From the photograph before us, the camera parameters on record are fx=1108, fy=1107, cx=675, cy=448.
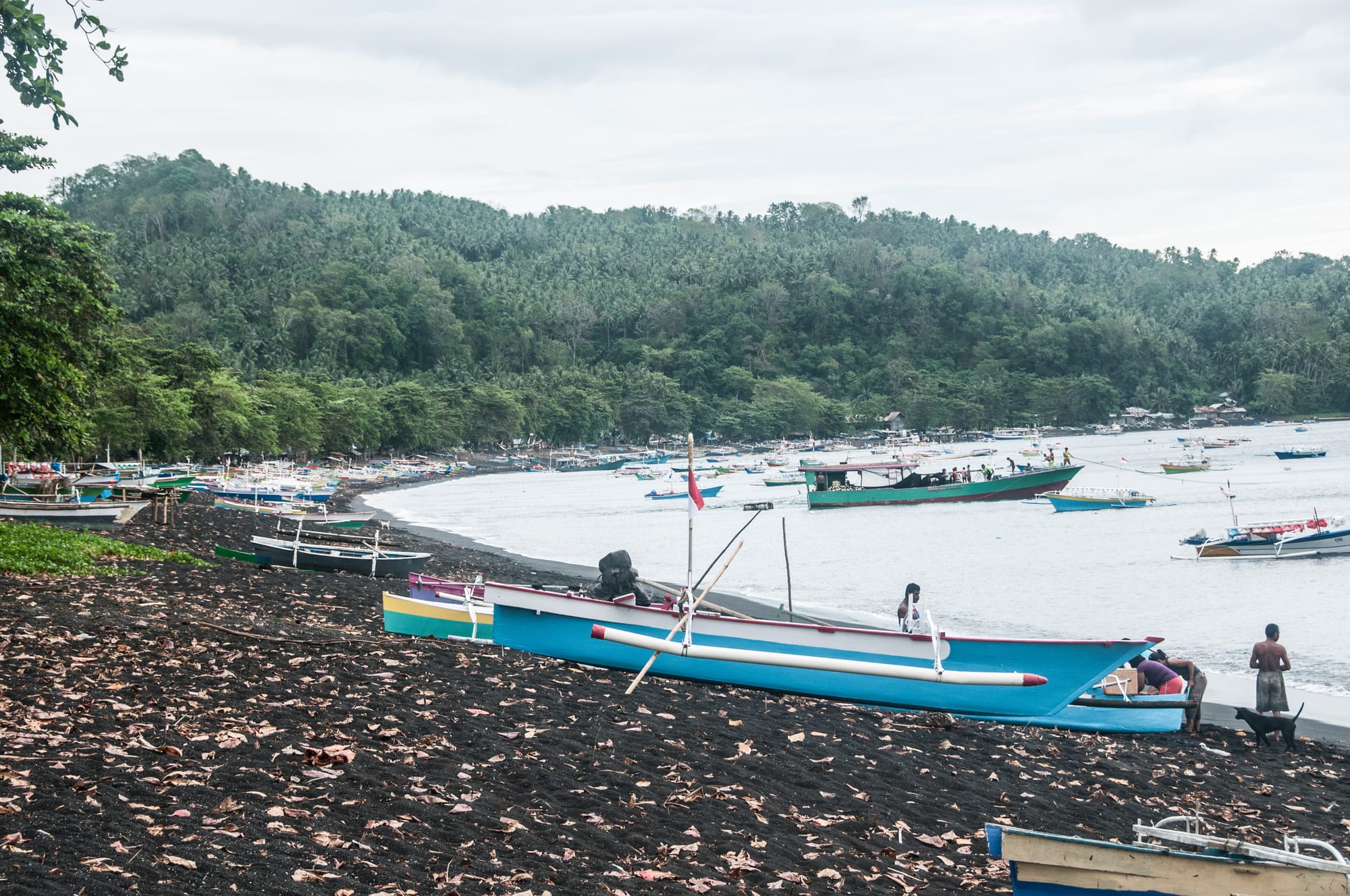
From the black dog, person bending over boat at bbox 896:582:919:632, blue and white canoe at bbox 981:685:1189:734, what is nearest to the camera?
the black dog

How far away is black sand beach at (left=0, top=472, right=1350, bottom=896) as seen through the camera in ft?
25.1

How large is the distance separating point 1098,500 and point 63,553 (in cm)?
5904

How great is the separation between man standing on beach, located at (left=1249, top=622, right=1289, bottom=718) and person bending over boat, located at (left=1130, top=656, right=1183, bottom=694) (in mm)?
1084

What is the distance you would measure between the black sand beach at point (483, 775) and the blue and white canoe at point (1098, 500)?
5195 cm

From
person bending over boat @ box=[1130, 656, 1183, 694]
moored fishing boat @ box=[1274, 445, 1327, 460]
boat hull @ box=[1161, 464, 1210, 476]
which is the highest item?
moored fishing boat @ box=[1274, 445, 1327, 460]

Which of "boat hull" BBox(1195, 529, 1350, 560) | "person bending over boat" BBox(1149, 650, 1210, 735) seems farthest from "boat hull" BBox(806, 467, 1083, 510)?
"person bending over boat" BBox(1149, 650, 1210, 735)

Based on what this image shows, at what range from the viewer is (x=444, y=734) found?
35.8 feet

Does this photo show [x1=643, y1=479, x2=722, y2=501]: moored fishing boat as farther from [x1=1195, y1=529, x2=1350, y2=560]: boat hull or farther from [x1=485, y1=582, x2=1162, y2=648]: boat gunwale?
[x1=485, y1=582, x2=1162, y2=648]: boat gunwale

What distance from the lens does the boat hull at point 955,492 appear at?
227 ft

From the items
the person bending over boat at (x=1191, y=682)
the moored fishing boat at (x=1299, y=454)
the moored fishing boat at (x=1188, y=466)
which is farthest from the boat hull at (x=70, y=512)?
the moored fishing boat at (x=1299, y=454)

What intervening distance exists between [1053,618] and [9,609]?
25.4 m

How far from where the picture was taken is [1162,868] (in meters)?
7.40

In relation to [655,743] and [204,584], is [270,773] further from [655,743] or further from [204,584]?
[204,584]

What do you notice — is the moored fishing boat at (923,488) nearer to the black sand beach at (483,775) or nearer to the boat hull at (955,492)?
the boat hull at (955,492)
